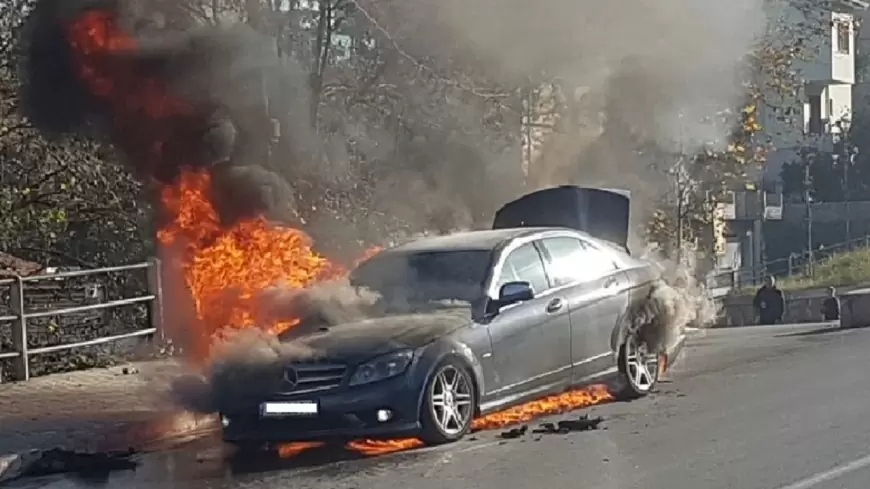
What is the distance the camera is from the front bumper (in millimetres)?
9828

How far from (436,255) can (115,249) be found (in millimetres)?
8708

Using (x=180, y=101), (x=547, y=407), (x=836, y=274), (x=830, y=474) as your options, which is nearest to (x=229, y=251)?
(x=180, y=101)

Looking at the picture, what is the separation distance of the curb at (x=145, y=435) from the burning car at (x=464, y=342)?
1311 mm

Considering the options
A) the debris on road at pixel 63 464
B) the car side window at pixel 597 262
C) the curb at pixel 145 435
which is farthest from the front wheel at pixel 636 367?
the debris on road at pixel 63 464

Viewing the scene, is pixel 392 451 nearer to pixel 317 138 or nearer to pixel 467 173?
pixel 317 138

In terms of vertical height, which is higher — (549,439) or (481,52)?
(481,52)

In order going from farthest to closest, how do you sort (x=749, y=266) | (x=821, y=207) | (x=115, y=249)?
(x=821, y=207) < (x=749, y=266) < (x=115, y=249)

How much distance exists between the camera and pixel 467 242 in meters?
11.7

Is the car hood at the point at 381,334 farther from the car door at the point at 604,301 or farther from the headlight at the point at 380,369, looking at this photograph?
the car door at the point at 604,301

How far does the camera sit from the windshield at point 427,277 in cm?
1103

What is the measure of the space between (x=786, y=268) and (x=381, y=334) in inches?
1589

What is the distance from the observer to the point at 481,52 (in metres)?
17.5

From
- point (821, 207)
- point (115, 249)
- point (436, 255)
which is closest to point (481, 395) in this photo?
point (436, 255)

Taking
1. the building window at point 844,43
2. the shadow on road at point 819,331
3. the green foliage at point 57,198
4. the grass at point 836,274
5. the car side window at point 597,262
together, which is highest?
the building window at point 844,43
